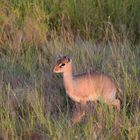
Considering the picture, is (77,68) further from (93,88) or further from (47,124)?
(47,124)

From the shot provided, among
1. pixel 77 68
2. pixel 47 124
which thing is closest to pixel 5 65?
pixel 77 68

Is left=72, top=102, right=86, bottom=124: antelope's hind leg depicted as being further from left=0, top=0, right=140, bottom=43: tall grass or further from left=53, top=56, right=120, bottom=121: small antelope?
left=0, top=0, right=140, bottom=43: tall grass

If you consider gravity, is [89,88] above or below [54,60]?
above

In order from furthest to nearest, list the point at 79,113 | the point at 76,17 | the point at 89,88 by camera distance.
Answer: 1. the point at 76,17
2. the point at 89,88
3. the point at 79,113

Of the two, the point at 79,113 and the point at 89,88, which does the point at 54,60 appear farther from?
the point at 79,113

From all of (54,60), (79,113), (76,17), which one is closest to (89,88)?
(79,113)

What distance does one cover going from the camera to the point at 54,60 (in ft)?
23.2

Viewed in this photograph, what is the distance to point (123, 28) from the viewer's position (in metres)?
8.06

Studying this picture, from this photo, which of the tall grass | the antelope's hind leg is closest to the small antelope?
the antelope's hind leg

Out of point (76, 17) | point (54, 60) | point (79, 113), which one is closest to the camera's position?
point (79, 113)

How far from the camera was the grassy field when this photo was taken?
4984mm

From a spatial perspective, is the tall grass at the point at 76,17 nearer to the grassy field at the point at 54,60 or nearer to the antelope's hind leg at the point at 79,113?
the grassy field at the point at 54,60

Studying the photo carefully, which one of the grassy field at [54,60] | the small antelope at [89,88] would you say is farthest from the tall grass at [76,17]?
the small antelope at [89,88]

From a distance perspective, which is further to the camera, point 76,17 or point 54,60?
point 76,17
